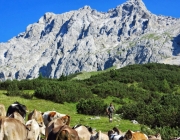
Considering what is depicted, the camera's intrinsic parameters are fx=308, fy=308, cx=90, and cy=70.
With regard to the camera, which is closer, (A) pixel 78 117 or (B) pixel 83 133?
(B) pixel 83 133

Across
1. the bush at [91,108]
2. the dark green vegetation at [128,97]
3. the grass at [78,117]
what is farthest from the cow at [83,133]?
the bush at [91,108]

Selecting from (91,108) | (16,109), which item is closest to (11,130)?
(16,109)

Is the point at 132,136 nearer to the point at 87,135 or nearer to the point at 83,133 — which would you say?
the point at 87,135

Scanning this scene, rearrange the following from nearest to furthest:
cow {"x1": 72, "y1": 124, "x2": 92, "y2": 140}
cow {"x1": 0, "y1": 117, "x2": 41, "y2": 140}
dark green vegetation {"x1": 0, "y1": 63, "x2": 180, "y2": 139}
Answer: cow {"x1": 0, "y1": 117, "x2": 41, "y2": 140}
cow {"x1": 72, "y1": 124, "x2": 92, "y2": 140}
dark green vegetation {"x1": 0, "y1": 63, "x2": 180, "y2": 139}

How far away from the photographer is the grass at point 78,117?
86.2 ft

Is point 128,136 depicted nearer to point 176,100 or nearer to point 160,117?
point 160,117

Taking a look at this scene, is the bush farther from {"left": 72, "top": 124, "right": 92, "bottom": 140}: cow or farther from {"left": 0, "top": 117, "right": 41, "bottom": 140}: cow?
{"left": 0, "top": 117, "right": 41, "bottom": 140}: cow

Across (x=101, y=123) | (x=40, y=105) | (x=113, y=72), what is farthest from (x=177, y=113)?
(x=113, y=72)

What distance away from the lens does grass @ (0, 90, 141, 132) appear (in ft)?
86.2

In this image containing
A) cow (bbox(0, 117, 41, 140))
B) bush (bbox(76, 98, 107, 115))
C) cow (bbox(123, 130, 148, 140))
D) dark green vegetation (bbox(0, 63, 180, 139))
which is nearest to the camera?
cow (bbox(0, 117, 41, 140))

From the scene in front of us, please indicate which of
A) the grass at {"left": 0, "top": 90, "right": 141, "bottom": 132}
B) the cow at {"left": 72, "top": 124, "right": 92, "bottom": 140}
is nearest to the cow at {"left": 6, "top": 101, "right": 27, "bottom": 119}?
the cow at {"left": 72, "top": 124, "right": 92, "bottom": 140}

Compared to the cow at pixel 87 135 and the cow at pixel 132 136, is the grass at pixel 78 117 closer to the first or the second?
the cow at pixel 87 135

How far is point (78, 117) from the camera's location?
31.2 metres

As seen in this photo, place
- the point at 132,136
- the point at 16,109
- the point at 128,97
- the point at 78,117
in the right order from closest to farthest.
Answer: the point at 132,136, the point at 16,109, the point at 78,117, the point at 128,97
